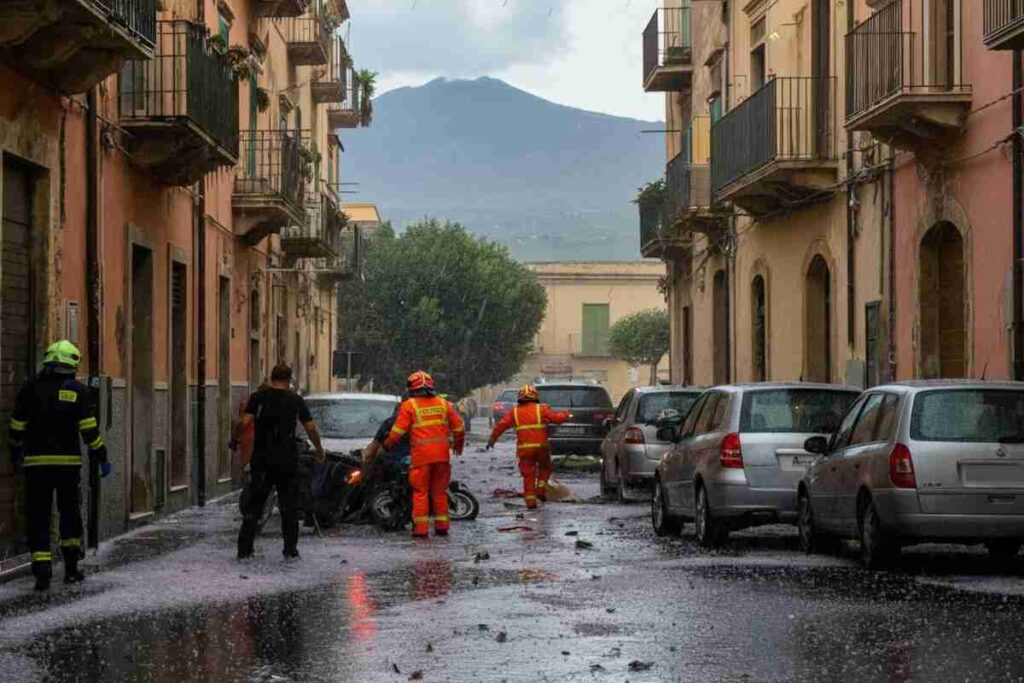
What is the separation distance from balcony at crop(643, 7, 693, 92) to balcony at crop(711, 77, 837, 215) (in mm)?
9838

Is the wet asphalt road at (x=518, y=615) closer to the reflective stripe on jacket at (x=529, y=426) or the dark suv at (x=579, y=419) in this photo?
the reflective stripe on jacket at (x=529, y=426)

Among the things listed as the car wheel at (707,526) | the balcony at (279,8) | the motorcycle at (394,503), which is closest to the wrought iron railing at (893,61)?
the car wheel at (707,526)

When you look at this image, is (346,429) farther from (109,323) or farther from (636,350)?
(636,350)

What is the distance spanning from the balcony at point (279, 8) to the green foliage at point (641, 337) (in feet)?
210

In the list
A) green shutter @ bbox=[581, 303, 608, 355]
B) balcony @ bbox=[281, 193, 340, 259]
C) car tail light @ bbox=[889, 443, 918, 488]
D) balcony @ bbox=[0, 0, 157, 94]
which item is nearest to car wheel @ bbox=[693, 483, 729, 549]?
car tail light @ bbox=[889, 443, 918, 488]

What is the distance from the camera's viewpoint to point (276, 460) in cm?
1661

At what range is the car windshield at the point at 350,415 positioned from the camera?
24.5 metres

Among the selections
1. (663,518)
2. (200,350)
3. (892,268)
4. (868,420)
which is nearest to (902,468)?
(868,420)

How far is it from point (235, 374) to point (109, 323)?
33.1 ft

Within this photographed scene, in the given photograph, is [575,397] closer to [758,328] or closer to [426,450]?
[758,328]

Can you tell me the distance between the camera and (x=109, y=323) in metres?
20.0

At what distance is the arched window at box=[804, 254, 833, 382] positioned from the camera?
2820 cm

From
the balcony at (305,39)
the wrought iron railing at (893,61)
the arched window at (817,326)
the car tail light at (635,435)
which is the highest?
the balcony at (305,39)

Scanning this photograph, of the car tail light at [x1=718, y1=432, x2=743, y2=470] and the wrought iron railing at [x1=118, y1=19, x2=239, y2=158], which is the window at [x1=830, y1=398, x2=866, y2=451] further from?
the wrought iron railing at [x1=118, y1=19, x2=239, y2=158]
